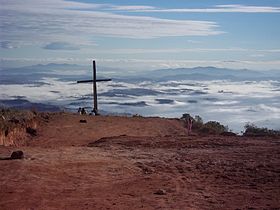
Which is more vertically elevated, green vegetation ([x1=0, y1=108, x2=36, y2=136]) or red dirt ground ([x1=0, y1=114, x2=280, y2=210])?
green vegetation ([x1=0, y1=108, x2=36, y2=136])

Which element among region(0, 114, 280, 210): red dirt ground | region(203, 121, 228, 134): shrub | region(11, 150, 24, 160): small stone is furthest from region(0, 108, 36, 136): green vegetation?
region(203, 121, 228, 134): shrub

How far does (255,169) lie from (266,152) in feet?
8.61

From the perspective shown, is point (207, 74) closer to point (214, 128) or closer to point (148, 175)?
point (214, 128)

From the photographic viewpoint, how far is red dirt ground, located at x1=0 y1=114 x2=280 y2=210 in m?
11.1

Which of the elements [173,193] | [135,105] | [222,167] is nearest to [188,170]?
[222,167]

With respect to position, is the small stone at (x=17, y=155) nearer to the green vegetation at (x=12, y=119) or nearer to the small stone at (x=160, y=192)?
the small stone at (x=160, y=192)

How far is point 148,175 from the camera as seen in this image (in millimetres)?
13492

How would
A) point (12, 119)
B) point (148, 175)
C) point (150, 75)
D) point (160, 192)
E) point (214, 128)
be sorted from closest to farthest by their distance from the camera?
point (160, 192), point (148, 175), point (12, 119), point (214, 128), point (150, 75)

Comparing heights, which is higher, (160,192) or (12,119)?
(12,119)

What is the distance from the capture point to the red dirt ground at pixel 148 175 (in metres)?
11.1

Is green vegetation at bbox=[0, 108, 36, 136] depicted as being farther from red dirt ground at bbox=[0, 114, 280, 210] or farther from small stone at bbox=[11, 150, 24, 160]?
small stone at bbox=[11, 150, 24, 160]

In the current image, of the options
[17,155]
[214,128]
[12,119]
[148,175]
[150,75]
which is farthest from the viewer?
[150,75]

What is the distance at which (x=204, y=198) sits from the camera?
11375mm

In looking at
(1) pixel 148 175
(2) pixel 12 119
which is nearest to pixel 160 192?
(1) pixel 148 175
